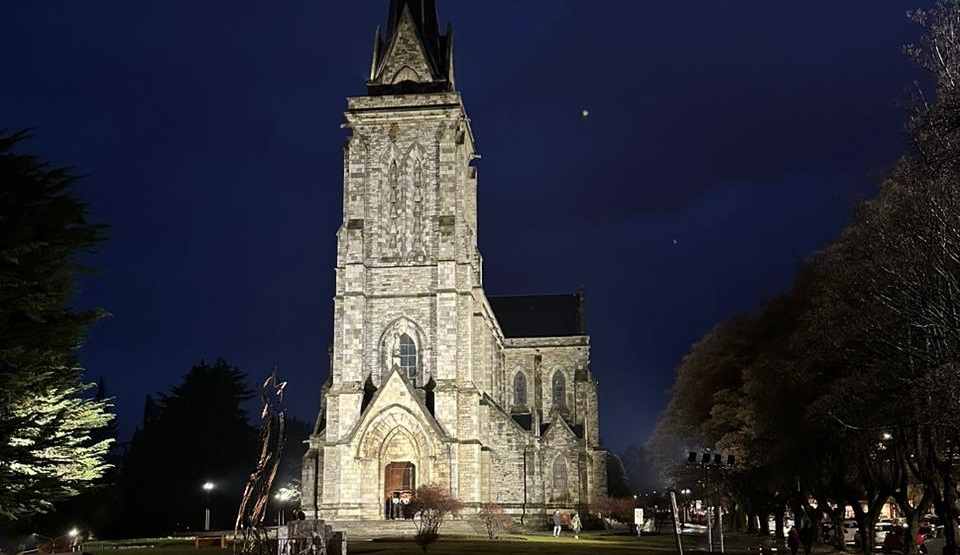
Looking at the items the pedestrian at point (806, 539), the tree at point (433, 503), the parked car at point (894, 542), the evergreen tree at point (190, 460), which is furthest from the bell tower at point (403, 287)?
the pedestrian at point (806, 539)

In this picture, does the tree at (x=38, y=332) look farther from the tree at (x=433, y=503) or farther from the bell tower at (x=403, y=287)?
the bell tower at (x=403, y=287)

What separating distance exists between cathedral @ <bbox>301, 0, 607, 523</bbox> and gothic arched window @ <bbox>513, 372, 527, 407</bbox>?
1363cm

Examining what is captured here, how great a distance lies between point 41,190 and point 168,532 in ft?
144

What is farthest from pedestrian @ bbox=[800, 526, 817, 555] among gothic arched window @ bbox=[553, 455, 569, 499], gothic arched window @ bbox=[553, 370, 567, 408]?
gothic arched window @ bbox=[553, 370, 567, 408]

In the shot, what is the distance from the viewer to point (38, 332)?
73.8 feet

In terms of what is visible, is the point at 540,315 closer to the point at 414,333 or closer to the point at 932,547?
the point at 414,333

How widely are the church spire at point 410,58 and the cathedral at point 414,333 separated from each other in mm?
80

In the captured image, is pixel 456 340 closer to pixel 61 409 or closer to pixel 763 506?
pixel 763 506

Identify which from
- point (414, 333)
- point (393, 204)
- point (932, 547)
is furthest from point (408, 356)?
point (932, 547)

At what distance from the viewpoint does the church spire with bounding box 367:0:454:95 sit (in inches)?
2283

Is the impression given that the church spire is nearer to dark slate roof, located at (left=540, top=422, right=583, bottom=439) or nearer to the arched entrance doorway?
the arched entrance doorway

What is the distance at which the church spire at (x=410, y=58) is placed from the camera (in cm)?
5800

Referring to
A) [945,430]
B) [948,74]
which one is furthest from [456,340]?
[948,74]

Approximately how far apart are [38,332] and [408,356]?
3283 centimetres
